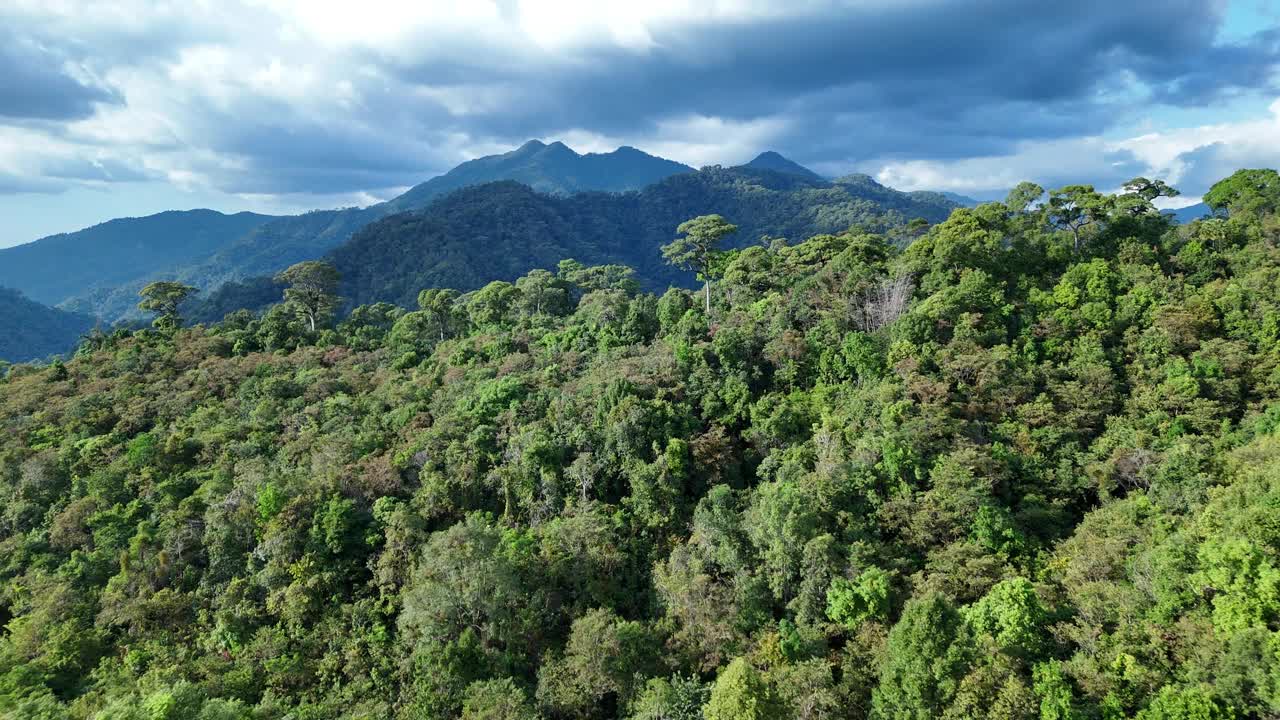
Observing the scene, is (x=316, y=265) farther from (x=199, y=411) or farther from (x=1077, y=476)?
(x=1077, y=476)

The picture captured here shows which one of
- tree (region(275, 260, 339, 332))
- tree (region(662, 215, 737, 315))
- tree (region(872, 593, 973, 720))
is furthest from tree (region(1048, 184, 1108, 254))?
tree (region(275, 260, 339, 332))

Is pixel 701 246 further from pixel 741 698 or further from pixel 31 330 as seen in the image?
pixel 31 330

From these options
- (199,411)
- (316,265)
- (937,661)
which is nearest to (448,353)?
(199,411)

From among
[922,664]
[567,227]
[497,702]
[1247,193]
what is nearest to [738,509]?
[922,664]

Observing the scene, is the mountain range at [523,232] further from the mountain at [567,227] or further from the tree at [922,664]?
the tree at [922,664]

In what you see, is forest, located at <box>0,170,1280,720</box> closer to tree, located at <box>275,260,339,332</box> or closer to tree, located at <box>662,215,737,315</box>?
tree, located at <box>662,215,737,315</box>

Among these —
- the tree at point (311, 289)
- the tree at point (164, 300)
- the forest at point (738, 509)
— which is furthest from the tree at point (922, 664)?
the tree at point (164, 300)
